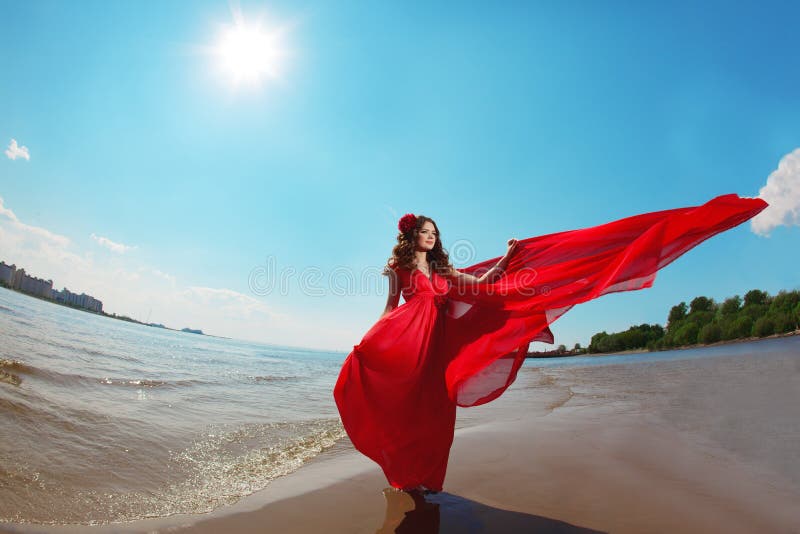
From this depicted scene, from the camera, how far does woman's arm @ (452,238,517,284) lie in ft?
12.6

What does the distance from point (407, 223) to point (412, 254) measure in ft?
1.21

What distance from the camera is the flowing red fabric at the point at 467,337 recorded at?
301 centimetres

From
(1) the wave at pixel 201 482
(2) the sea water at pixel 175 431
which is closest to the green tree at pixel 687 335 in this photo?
(2) the sea water at pixel 175 431

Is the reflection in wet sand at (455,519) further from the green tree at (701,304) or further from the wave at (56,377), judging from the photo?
the green tree at (701,304)

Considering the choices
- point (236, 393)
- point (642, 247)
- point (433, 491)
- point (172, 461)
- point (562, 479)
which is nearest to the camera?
point (642, 247)

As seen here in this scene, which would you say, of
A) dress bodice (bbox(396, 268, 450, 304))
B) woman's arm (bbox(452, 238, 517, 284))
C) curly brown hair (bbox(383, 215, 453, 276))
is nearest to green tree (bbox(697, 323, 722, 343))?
woman's arm (bbox(452, 238, 517, 284))

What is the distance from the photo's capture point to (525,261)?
151 inches

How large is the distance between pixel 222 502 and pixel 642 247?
→ 4106 mm

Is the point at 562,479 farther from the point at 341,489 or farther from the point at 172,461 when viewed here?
the point at 172,461

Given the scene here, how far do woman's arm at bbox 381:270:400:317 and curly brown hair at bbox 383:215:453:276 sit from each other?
65mm

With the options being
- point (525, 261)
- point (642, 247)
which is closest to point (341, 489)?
point (525, 261)

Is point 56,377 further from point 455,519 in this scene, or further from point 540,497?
point 540,497

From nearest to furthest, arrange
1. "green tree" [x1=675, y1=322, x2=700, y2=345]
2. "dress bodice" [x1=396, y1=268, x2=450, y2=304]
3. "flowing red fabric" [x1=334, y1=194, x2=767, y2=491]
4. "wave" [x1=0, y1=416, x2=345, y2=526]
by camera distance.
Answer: "wave" [x1=0, y1=416, x2=345, y2=526]
"flowing red fabric" [x1=334, y1=194, x2=767, y2=491]
"dress bodice" [x1=396, y1=268, x2=450, y2=304]
"green tree" [x1=675, y1=322, x2=700, y2=345]

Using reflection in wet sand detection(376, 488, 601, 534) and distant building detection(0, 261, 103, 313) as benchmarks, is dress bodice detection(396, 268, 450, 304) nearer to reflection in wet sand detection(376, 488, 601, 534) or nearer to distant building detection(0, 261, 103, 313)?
reflection in wet sand detection(376, 488, 601, 534)
